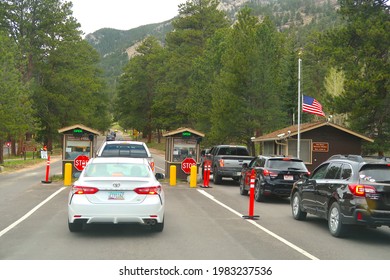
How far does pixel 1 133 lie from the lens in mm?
34469

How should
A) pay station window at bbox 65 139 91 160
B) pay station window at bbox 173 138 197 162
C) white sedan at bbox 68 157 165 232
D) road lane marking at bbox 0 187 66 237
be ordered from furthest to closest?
pay station window at bbox 173 138 197 162, pay station window at bbox 65 139 91 160, road lane marking at bbox 0 187 66 237, white sedan at bbox 68 157 165 232

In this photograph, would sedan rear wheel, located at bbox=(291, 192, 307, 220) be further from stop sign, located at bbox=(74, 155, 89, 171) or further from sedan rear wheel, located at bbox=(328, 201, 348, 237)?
stop sign, located at bbox=(74, 155, 89, 171)

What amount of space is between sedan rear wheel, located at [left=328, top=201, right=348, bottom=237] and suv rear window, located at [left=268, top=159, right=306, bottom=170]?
20.1ft

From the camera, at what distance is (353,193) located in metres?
9.69

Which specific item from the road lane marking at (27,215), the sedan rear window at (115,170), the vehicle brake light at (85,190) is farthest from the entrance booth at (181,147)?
the vehicle brake light at (85,190)

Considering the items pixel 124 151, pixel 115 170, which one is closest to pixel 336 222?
pixel 115 170

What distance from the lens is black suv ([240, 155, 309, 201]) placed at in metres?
16.5

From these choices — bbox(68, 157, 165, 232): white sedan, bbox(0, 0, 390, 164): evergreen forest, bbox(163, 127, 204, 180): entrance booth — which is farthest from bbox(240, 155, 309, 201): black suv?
bbox(0, 0, 390, 164): evergreen forest

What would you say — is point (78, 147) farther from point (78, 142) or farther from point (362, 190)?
point (362, 190)

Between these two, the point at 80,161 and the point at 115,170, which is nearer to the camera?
the point at 115,170

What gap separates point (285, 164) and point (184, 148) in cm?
913

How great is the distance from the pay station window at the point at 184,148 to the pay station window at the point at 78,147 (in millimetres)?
4383

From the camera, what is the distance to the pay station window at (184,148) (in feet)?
82.4

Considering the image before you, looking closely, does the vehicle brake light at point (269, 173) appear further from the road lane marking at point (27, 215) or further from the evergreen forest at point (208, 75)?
the evergreen forest at point (208, 75)
